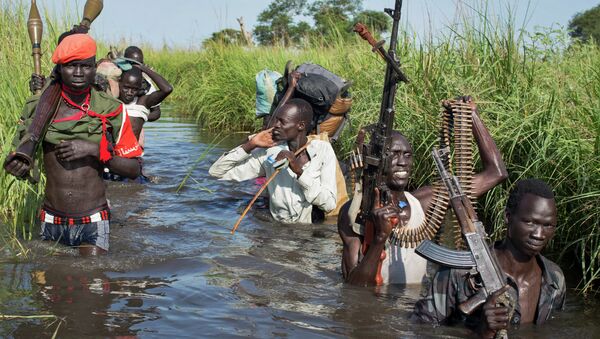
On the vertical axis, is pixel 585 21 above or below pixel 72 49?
above

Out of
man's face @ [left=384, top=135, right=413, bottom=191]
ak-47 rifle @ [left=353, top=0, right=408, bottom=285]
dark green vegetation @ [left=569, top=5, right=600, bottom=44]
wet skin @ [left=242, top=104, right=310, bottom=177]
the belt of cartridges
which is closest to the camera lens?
ak-47 rifle @ [left=353, top=0, right=408, bottom=285]

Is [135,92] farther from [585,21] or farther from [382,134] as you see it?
[585,21]

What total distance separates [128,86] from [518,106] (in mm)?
4547

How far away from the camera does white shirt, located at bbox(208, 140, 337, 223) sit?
6.93 metres

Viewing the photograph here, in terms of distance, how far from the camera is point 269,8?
34688mm

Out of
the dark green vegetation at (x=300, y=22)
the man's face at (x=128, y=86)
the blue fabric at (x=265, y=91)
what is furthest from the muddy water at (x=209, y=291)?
the dark green vegetation at (x=300, y=22)

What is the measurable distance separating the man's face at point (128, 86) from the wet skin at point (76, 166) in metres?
3.57

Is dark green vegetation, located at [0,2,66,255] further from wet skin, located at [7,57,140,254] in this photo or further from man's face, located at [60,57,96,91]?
man's face, located at [60,57,96,91]

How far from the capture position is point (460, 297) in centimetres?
396

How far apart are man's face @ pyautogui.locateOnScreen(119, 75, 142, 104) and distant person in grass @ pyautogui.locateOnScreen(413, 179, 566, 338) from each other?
5678 mm

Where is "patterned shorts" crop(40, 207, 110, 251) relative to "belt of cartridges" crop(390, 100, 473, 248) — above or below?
below

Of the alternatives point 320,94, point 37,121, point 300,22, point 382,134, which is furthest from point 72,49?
point 300,22

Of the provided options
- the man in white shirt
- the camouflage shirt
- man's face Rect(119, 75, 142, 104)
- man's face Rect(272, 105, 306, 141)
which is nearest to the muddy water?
the camouflage shirt

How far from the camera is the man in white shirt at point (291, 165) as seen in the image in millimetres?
6867
